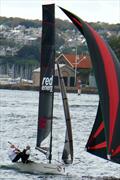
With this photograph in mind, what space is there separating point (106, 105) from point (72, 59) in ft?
398

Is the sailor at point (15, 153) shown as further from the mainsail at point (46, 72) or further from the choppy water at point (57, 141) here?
the mainsail at point (46, 72)

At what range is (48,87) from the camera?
2361 centimetres

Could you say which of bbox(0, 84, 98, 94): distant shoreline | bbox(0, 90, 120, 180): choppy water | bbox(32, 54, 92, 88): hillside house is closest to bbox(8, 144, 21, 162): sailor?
bbox(0, 90, 120, 180): choppy water

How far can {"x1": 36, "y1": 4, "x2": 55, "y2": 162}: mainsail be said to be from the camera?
76.3 ft

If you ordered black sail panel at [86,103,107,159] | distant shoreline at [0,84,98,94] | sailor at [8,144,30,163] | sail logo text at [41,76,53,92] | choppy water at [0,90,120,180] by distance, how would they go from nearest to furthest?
1. black sail panel at [86,103,107,159]
2. sail logo text at [41,76,53,92]
3. sailor at [8,144,30,163]
4. choppy water at [0,90,120,180]
5. distant shoreline at [0,84,98,94]

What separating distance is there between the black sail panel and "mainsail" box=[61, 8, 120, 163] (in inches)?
37.0

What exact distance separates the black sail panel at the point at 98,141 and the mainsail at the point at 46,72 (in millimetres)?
2247

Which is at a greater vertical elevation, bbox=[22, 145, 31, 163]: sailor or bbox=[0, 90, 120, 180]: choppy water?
bbox=[22, 145, 31, 163]: sailor

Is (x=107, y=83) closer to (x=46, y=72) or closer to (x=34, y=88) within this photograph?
(x=46, y=72)

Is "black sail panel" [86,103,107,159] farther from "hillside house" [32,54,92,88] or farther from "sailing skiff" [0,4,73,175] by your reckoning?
"hillside house" [32,54,92,88]

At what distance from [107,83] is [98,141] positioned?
6.76 ft

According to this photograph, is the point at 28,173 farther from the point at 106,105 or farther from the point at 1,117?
the point at 1,117

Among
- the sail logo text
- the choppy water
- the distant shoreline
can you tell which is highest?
the sail logo text

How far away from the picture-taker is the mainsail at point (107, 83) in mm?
20250
